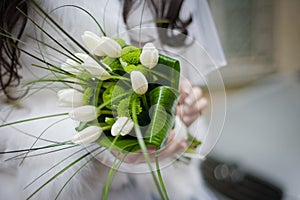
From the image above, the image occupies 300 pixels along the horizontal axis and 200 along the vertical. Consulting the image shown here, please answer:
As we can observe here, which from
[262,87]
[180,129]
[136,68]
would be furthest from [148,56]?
[262,87]

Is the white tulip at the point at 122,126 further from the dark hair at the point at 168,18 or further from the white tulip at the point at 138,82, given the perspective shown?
the dark hair at the point at 168,18

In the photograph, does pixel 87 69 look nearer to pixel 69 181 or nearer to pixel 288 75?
pixel 69 181

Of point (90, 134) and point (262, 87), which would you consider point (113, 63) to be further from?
point (262, 87)

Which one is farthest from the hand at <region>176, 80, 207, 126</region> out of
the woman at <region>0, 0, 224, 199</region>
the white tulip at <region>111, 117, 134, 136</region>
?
the white tulip at <region>111, 117, 134, 136</region>

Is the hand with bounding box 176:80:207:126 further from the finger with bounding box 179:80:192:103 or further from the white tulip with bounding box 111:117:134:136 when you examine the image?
the white tulip with bounding box 111:117:134:136

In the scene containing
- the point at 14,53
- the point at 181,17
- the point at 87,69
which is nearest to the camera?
the point at 87,69

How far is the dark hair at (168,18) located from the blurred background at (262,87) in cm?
10

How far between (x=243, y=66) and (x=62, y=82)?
1.44ft

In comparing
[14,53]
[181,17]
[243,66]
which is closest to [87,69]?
[14,53]

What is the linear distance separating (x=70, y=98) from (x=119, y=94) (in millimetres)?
66

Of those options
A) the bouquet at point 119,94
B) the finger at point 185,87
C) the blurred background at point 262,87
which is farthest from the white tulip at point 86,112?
the blurred background at point 262,87

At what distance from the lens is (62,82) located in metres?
0.37

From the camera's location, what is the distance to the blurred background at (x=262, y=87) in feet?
2.10

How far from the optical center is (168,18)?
21.2 inches
